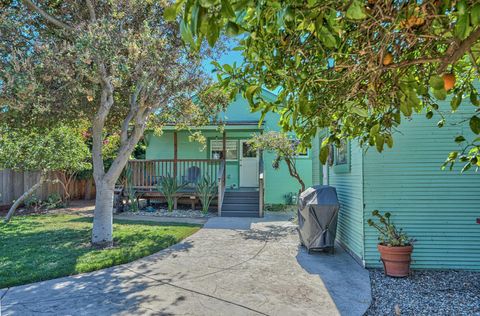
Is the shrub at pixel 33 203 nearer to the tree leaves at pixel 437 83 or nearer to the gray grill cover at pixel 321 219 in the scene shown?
the gray grill cover at pixel 321 219

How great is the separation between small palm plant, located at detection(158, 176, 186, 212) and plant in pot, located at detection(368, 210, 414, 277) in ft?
25.5

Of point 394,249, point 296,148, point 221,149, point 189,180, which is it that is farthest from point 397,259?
point 221,149

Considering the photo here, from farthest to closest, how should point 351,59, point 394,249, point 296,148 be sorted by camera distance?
1. point 394,249
2. point 296,148
3. point 351,59

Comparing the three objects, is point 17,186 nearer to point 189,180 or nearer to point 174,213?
point 174,213

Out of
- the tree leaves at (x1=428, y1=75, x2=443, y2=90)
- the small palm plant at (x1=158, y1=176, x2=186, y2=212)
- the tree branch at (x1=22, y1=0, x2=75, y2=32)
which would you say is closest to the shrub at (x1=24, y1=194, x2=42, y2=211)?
the small palm plant at (x1=158, y1=176, x2=186, y2=212)

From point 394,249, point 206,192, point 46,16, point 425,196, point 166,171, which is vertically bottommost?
point 394,249

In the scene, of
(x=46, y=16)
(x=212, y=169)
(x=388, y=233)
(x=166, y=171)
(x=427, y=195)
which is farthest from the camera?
(x=166, y=171)

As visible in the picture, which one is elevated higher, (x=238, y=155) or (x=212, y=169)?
(x=238, y=155)

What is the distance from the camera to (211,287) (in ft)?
14.7

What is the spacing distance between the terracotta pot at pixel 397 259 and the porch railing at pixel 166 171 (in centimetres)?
753

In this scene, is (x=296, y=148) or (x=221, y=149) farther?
(x=221, y=149)

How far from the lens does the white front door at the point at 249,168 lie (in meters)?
13.8

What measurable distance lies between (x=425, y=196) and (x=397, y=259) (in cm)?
130

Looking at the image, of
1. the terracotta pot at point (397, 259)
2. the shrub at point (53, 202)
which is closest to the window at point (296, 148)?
the terracotta pot at point (397, 259)
